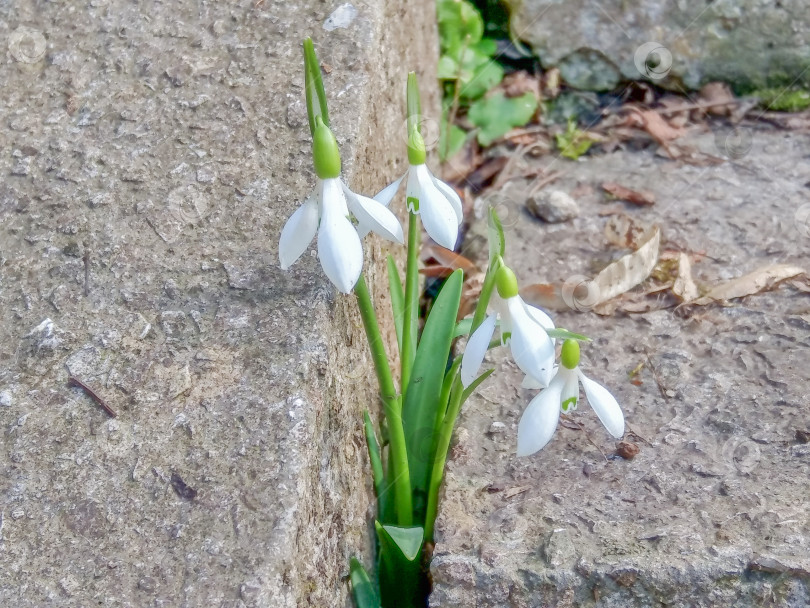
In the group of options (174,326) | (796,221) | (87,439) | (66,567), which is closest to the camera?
(66,567)

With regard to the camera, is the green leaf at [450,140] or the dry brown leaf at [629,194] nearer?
the dry brown leaf at [629,194]

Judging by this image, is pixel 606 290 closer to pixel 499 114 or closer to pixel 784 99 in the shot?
pixel 499 114

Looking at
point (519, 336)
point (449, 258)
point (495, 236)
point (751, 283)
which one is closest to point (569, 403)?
point (519, 336)

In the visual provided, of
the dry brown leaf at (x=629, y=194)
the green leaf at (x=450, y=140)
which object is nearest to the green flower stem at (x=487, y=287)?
the dry brown leaf at (x=629, y=194)

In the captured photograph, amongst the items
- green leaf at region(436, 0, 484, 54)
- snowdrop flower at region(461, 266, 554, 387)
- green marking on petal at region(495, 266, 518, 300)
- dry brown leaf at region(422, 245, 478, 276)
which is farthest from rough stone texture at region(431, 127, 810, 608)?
green leaf at region(436, 0, 484, 54)

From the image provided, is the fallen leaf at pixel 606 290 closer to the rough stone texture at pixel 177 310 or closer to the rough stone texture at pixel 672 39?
the rough stone texture at pixel 177 310

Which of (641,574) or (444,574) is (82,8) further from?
(641,574)

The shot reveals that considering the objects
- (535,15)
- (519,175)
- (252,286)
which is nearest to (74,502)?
(252,286)
